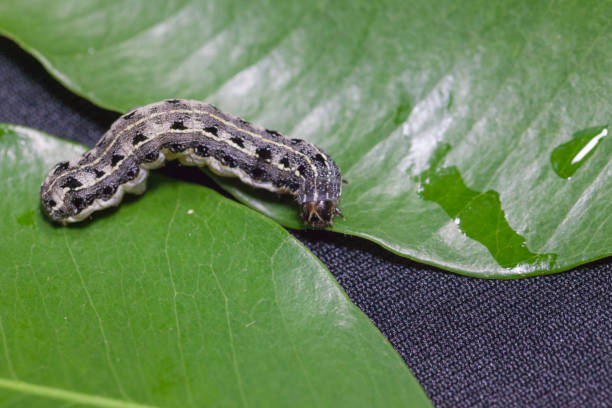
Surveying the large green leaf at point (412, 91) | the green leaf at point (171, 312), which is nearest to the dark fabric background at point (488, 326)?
the large green leaf at point (412, 91)

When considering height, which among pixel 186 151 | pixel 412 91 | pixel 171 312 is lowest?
pixel 171 312

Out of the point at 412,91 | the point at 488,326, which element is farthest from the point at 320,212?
the point at 488,326

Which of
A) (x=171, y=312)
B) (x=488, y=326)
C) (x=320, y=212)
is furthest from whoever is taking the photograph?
(x=488, y=326)

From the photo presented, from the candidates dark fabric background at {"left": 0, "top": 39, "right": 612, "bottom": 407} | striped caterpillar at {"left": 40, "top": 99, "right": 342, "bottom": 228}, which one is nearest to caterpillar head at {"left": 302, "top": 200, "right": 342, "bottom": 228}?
striped caterpillar at {"left": 40, "top": 99, "right": 342, "bottom": 228}

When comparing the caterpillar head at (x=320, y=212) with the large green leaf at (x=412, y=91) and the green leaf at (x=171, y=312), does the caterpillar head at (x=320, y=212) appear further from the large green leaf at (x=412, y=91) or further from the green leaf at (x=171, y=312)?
the green leaf at (x=171, y=312)

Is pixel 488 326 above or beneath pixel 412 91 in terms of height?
beneath

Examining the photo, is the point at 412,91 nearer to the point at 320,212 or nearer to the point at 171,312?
the point at 320,212

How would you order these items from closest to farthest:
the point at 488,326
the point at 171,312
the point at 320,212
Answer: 1. the point at 171,312
2. the point at 320,212
3. the point at 488,326

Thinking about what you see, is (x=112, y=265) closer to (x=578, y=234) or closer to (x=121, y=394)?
(x=121, y=394)
